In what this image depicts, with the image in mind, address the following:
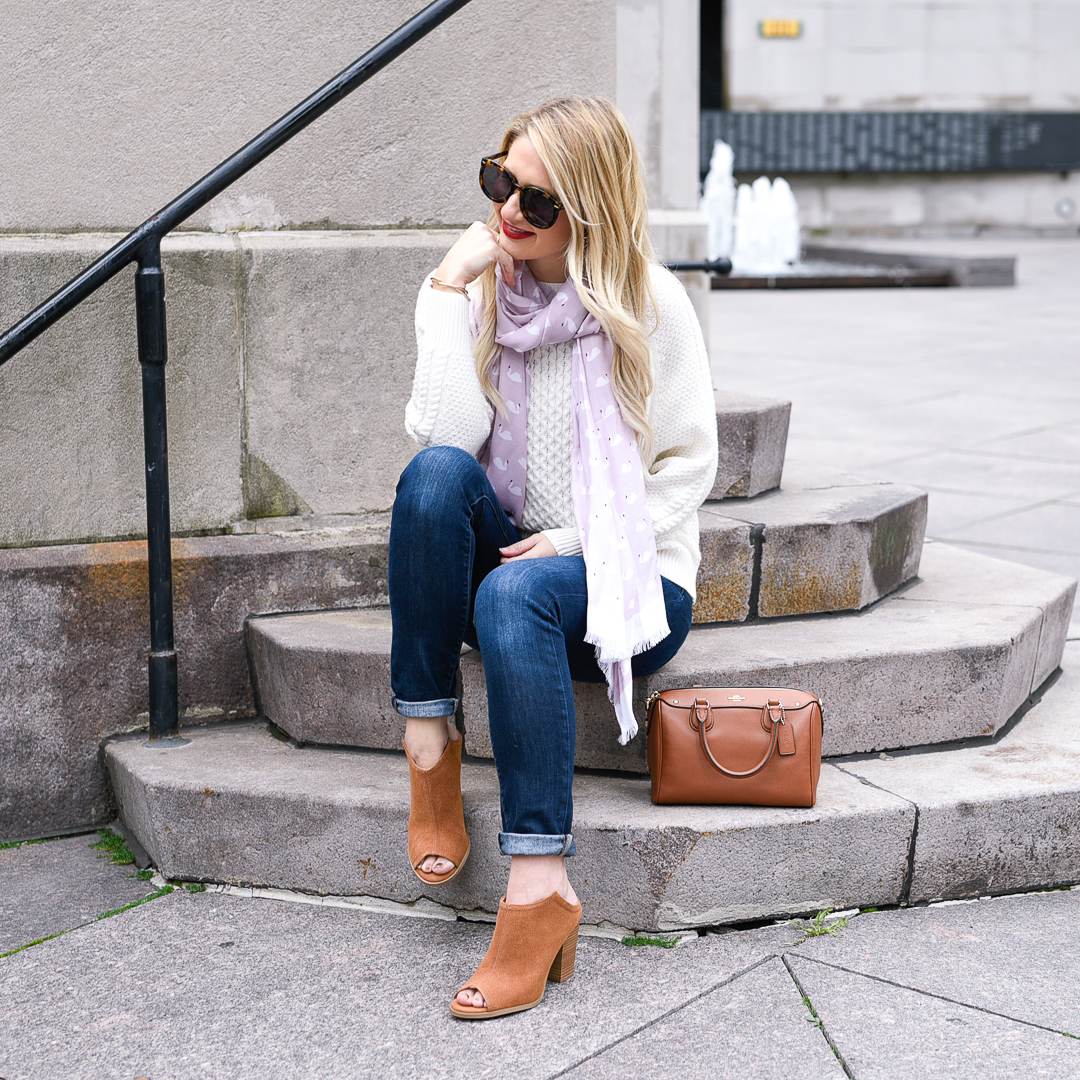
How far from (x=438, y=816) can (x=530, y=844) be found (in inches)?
11.5

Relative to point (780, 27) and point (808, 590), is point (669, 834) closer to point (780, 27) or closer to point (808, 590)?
point (808, 590)

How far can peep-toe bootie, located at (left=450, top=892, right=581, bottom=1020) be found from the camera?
2.31 metres

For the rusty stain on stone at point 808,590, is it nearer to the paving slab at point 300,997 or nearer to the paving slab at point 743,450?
the paving slab at point 743,450

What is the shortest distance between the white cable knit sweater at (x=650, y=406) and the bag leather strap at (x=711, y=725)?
0.25 m

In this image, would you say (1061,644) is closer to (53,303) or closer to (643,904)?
(643,904)

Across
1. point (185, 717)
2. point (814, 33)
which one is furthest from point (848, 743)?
point (814, 33)

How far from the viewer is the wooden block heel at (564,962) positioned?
7.91 ft

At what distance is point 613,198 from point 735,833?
1.19 m

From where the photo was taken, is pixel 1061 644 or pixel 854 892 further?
pixel 1061 644

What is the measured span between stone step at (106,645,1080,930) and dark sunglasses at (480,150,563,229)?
1.11m

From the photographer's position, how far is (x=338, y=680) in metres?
3.04

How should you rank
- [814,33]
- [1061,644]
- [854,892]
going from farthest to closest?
[814,33] → [1061,644] → [854,892]

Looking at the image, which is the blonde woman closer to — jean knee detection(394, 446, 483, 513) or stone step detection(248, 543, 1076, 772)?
jean knee detection(394, 446, 483, 513)

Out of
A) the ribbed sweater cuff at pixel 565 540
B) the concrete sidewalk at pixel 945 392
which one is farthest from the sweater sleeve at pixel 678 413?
the concrete sidewalk at pixel 945 392
